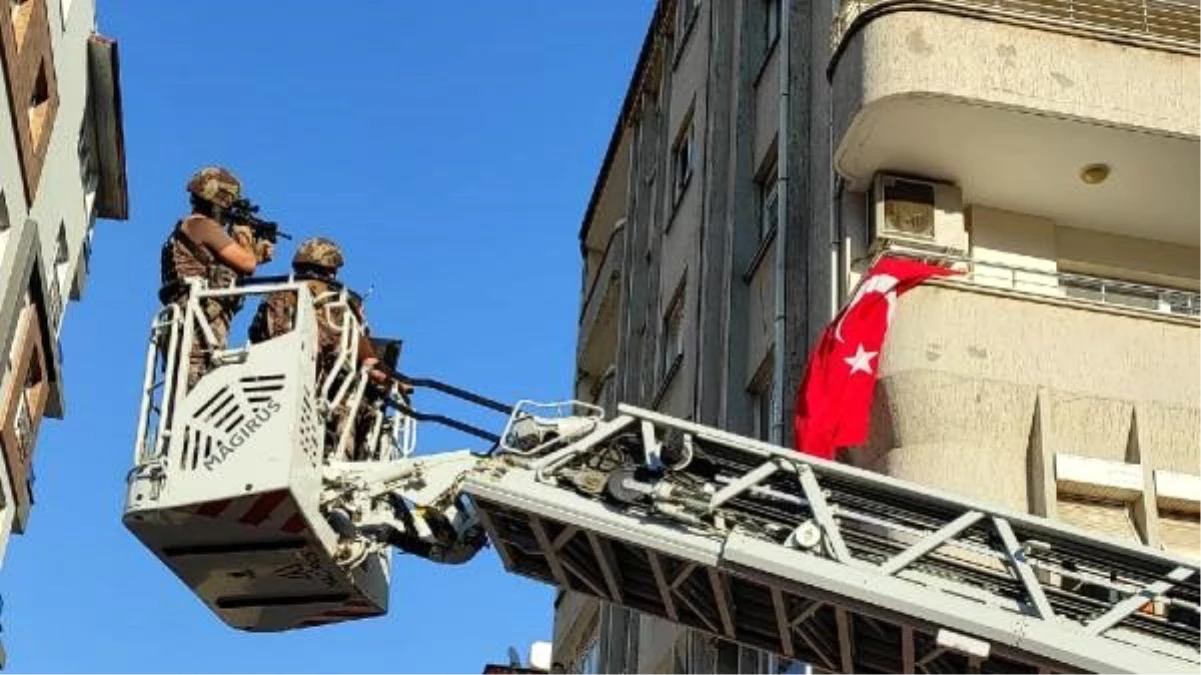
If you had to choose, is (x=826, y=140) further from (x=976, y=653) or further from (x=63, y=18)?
(x=63, y=18)

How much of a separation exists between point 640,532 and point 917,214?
18.8 feet

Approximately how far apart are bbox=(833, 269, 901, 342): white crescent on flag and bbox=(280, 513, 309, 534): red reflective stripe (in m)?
4.80

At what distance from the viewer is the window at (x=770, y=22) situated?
19.1 meters

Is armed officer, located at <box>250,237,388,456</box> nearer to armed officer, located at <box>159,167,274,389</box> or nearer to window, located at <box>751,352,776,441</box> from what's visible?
armed officer, located at <box>159,167,274,389</box>

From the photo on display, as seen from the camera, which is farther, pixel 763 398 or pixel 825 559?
pixel 763 398

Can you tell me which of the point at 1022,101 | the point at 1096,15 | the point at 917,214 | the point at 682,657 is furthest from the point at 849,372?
the point at 682,657

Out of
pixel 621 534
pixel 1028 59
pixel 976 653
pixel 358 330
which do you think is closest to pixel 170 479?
pixel 358 330

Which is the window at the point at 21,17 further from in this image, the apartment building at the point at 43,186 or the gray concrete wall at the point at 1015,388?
the gray concrete wall at the point at 1015,388

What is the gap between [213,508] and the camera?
9.88 m

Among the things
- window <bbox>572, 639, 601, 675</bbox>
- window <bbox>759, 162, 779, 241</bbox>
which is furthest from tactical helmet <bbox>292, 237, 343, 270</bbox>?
window <bbox>572, 639, 601, 675</bbox>

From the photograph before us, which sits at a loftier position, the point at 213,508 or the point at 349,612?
the point at 213,508

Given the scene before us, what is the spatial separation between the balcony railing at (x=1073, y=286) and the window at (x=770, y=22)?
17.1 feet

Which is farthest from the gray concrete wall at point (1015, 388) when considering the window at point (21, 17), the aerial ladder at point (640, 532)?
the window at point (21, 17)

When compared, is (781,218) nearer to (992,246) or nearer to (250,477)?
(992,246)
